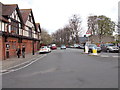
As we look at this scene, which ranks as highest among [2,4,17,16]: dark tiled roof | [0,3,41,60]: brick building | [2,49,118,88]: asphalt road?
[2,4,17,16]: dark tiled roof

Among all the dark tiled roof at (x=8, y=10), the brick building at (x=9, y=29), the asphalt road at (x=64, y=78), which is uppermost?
the dark tiled roof at (x=8, y=10)

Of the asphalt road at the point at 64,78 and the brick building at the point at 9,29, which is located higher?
the brick building at the point at 9,29

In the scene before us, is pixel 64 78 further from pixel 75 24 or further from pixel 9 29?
pixel 75 24

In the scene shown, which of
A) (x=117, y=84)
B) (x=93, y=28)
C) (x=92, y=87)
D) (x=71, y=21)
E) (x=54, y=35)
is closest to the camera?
(x=92, y=87)

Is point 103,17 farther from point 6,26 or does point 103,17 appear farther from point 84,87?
point 84,87

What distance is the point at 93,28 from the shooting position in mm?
59219

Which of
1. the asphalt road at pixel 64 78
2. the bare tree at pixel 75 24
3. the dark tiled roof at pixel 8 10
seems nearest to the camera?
the asphalt road at pixel 64 78

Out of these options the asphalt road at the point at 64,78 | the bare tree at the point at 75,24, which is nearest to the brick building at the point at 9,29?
the asphalt road at the point at 64,78

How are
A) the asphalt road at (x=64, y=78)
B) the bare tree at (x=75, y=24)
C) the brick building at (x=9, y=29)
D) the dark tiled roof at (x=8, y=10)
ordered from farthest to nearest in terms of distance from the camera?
the bare tree at (x=75, y=24), the dark tiled roof at (x=8, y=10), the brick building at (x=9, y=29), the asphalt road at (x=64, y=78)

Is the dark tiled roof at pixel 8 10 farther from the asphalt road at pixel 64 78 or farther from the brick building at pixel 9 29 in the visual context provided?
the asphalt road at pixel 64 78

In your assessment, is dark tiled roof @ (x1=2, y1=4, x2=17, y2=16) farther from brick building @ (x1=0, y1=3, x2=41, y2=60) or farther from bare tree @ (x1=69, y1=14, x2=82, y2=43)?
bare tree @ (x1=69, y1=14, x2=82, y2=43)

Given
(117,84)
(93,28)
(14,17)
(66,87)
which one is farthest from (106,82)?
(93,28)

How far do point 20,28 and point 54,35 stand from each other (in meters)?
82.9

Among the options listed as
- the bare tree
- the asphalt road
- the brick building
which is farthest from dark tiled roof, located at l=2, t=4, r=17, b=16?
the bare tree
